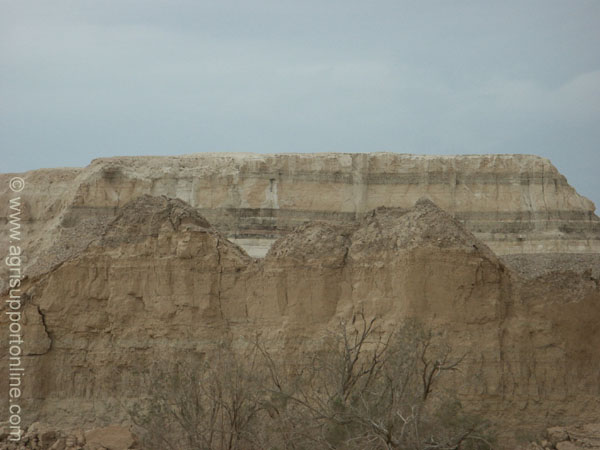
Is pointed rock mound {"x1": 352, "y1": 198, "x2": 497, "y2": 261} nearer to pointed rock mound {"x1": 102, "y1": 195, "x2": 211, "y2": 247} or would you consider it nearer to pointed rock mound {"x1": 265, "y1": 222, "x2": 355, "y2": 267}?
pointed rock mound {"x1": 265, "y1": 222, "x2": 355, "y2": 267}

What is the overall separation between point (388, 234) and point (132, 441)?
756cm

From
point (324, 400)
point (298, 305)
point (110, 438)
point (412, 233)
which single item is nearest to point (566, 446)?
point (324, 400)

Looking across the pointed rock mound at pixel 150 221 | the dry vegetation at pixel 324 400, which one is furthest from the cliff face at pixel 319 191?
the dry vegetation at pixel 324 400

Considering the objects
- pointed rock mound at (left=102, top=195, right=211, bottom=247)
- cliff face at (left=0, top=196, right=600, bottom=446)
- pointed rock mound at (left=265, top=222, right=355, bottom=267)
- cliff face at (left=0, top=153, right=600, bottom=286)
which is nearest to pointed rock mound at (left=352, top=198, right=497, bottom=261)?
cliff face at (left=0, top=196, right=600, bottom=446)

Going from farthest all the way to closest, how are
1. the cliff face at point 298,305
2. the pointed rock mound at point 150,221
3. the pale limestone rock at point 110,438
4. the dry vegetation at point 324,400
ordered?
1. the pointed rock mound at point 150,221
2. the cliff face at point 298,305
3. the pale limestone rock at point 110,438
4. the dry vegetation at point 324,400

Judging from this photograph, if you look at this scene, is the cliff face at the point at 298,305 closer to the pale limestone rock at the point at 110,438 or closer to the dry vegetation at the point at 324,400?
the dry vegetation at the point at 324,400

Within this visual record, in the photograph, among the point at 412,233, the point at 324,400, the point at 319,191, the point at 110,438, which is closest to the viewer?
the point at 110,438

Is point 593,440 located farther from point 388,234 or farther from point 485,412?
point 388,234

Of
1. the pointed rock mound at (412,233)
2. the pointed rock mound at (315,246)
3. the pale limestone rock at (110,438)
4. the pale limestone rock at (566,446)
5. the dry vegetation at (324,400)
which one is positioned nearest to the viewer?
the dry vegetation at (324,400)

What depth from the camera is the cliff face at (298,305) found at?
20.8 metres

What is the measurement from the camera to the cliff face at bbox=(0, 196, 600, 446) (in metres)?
20.8

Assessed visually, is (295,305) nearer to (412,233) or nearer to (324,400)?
(324,400)

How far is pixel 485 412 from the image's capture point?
20.3 metres

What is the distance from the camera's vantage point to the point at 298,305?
71.6 ft
